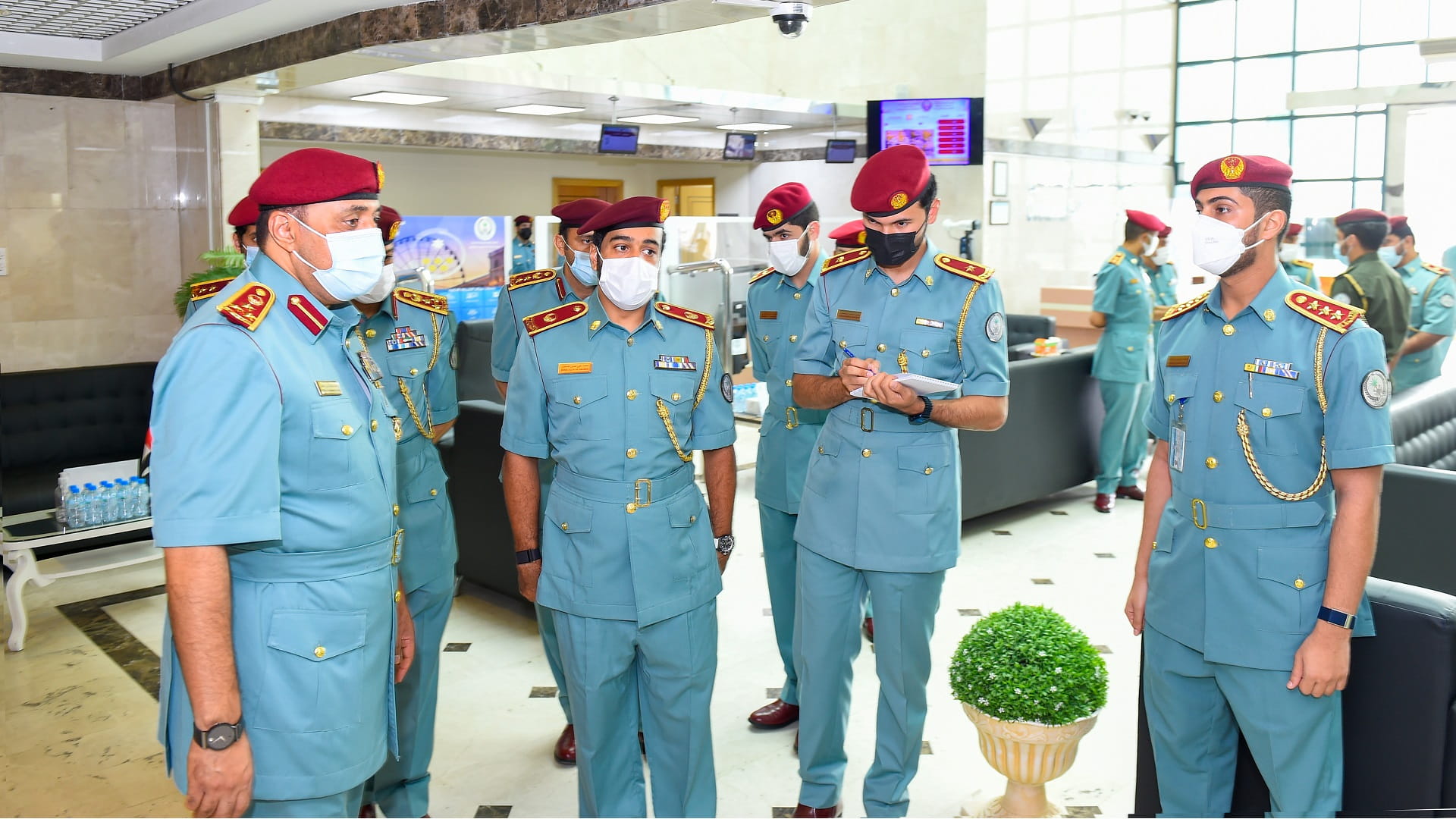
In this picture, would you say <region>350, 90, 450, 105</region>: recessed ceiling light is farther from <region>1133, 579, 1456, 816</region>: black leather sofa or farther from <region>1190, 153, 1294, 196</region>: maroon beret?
<region>1133, 579, 1456, 816</region>: black leather sofa

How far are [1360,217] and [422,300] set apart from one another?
18.1 feet

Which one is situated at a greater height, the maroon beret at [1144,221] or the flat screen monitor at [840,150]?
the flat screen monitor at [840,150]

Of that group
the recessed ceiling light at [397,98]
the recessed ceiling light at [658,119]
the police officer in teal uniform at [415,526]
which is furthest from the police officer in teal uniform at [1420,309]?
the recessed ceiling light at [397,98]

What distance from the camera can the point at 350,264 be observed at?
2.01 metres

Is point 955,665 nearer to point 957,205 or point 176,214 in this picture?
point 176,214

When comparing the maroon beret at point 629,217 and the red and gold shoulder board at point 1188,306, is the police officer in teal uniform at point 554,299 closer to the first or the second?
the maroon beret at point 629,217

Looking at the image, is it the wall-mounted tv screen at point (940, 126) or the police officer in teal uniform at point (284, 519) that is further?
the wall-mounted tv screen at point (940, 126)

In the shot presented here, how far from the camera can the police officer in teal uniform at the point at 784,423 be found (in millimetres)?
3738

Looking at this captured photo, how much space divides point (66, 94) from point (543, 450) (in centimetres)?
585

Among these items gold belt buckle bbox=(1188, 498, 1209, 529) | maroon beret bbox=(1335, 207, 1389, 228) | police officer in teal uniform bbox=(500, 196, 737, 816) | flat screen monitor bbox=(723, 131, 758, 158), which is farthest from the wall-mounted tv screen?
gold belt buckle bbox=(1188, 498, 1209, 529)

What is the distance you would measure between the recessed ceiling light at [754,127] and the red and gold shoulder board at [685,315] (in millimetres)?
10297

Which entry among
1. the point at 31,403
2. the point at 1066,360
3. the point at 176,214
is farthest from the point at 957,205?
the point at 31,403

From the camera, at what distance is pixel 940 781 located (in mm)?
3383

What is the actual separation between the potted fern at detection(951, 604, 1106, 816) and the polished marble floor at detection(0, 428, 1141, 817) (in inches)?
13.1
